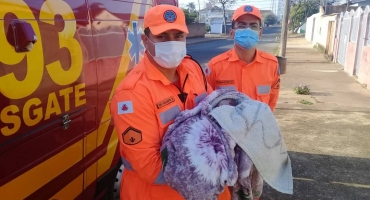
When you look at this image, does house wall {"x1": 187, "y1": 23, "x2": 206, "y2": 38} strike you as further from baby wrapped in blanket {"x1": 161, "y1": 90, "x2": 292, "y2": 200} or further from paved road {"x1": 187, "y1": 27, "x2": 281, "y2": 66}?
baby wrapped in blanket {"x1": 161, "y1": 90, "x2": 292, "y2": 200}

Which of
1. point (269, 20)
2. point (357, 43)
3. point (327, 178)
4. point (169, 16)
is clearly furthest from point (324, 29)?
point (269, 20)

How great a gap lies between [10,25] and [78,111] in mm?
750

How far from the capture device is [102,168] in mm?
2725

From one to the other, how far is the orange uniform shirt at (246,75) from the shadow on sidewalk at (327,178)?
58.6 inches

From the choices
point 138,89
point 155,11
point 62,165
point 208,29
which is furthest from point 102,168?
point 208,29

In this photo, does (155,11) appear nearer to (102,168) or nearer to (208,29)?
(102,168)

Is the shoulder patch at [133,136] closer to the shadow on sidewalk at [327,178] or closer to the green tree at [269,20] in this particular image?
the shadow on sidewalk at [327,178]

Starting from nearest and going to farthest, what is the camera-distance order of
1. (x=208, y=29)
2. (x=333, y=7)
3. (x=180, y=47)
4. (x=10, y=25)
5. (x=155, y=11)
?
(x=10, y=25) < (x=155, y=11) < (x=180, y=47) < (x=333, y=7) < (x=208, y=29)

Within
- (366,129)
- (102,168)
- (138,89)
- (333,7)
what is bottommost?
(366,129)

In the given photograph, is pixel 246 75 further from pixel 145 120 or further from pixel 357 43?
pixel 357 43

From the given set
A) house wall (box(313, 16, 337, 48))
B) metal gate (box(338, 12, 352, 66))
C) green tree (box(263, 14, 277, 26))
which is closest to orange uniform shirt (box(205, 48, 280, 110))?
metal gate (box(338, 12, 352, 66))

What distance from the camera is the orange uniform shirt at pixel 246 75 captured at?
8.77ft

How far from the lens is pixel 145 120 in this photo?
164 centimetres

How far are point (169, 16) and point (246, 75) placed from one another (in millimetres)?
1131
